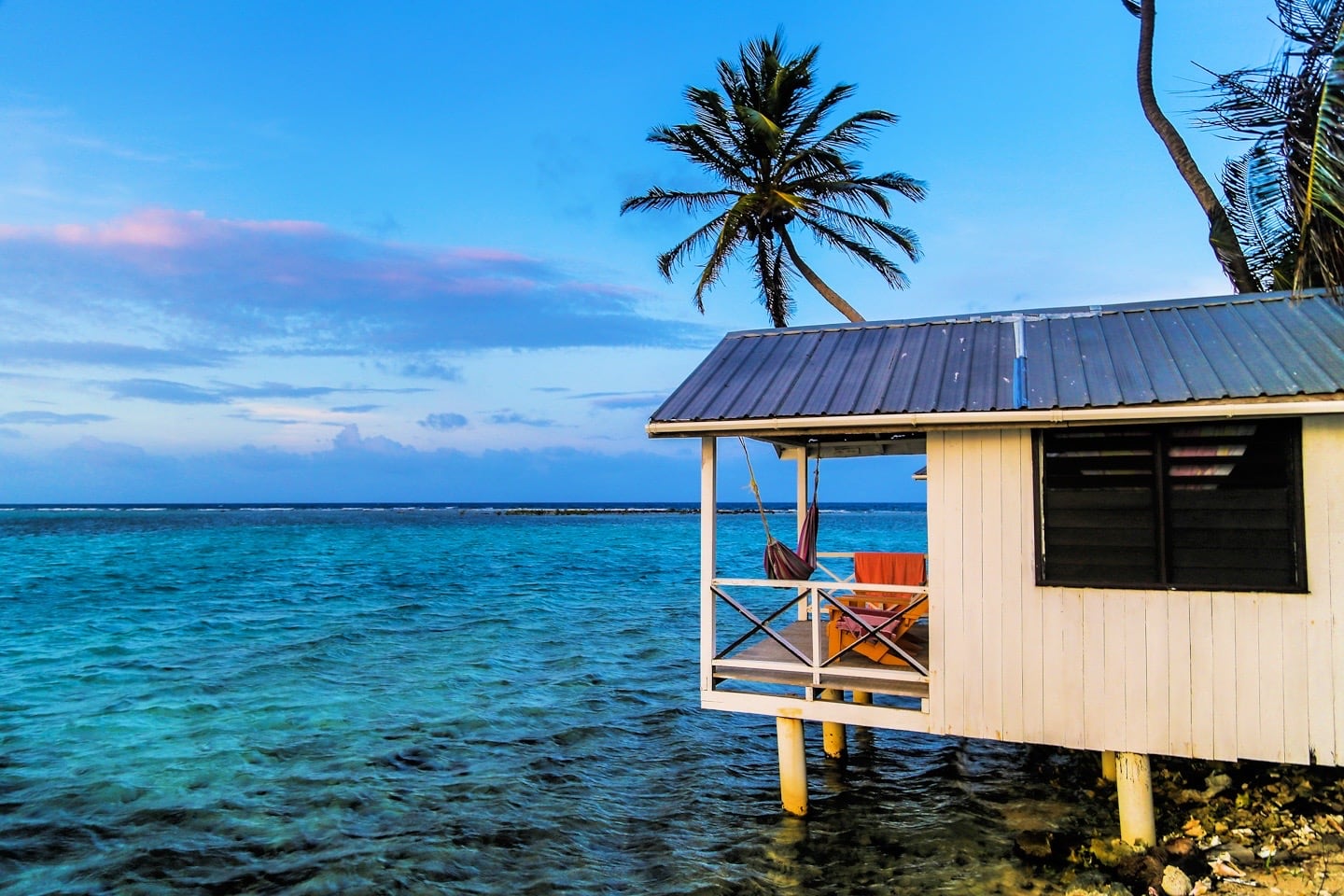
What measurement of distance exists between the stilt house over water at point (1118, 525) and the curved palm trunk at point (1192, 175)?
644 centimetres

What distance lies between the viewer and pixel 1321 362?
5.93 m

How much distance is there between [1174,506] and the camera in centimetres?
616

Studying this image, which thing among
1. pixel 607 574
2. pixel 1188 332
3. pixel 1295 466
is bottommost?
pixel 607 574

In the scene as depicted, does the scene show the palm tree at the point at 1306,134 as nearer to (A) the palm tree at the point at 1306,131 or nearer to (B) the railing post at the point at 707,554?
(A) the palm tree at the point at 1306,131

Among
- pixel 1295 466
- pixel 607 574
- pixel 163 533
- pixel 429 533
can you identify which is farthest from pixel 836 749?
pixel 163 533

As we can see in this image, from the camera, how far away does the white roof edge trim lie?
18.3 ft

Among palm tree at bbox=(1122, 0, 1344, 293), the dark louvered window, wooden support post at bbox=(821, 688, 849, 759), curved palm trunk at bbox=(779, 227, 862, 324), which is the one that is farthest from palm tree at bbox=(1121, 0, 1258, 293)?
wooden support post at bbox=(821, 688, 849, 759)

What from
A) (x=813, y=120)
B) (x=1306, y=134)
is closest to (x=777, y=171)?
(x=813, y=120)

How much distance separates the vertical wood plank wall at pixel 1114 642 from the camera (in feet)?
19.1

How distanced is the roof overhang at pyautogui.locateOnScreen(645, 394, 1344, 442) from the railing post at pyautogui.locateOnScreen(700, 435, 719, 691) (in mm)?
308

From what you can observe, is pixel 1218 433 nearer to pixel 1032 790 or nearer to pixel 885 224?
pixel 1032 790

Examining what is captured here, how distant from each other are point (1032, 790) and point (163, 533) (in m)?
65.8

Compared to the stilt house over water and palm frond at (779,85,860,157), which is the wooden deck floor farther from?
palm frond at (779,85,860,157)

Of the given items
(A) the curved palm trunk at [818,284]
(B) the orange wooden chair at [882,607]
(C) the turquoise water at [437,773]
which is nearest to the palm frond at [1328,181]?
(B) the orange wooden chair at [882,607]
